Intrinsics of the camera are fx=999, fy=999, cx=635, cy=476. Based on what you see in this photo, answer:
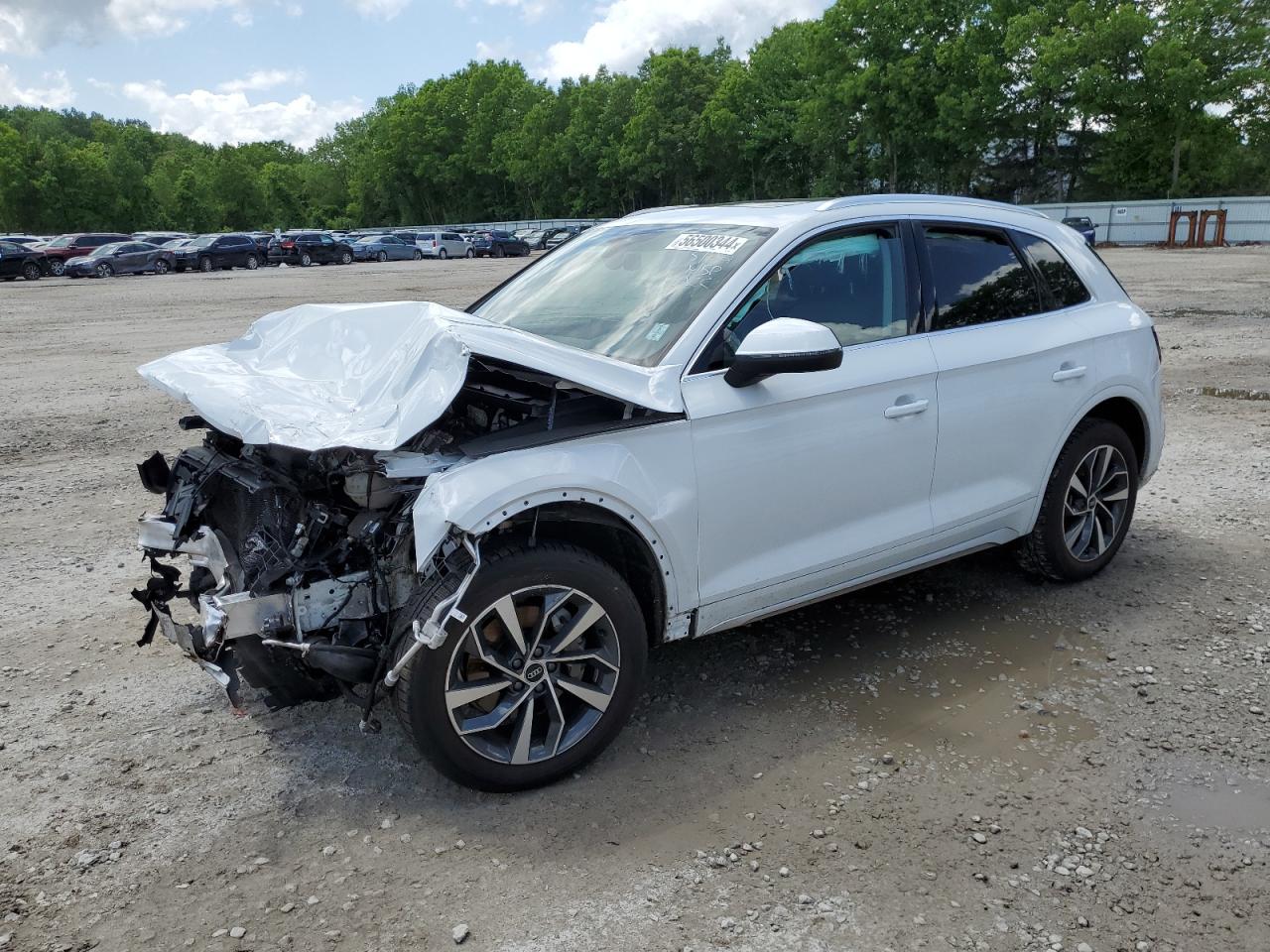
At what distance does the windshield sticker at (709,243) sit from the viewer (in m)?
3.87

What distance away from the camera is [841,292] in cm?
398

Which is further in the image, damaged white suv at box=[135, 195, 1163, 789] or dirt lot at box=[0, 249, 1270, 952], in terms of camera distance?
damaged white suv at box=[135, 195, 1163, 789]

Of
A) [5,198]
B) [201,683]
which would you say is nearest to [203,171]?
[5,198]

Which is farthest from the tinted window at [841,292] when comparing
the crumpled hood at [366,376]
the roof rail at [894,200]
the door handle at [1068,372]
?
the door handle at [1068,372]

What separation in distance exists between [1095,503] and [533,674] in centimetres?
316

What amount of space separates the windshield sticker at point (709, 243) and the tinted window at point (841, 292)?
0.21 meters

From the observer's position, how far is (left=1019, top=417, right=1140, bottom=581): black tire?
15.5 ft

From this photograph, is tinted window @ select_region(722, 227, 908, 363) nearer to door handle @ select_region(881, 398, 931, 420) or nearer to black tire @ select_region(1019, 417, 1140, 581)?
door handle @ select_region(881, 398, 931, 420)

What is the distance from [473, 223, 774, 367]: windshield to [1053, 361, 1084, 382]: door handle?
161 cm

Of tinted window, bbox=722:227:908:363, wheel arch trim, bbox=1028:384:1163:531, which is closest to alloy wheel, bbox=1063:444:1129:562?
wheel arch trim, bbox=1028:384:1163:531

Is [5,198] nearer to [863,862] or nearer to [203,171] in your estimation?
[203,171]

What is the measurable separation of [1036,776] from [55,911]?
307 cm

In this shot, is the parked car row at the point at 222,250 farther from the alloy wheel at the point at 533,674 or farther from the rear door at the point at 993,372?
the alloy wheel at the point at 533,674

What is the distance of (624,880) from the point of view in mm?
2914
